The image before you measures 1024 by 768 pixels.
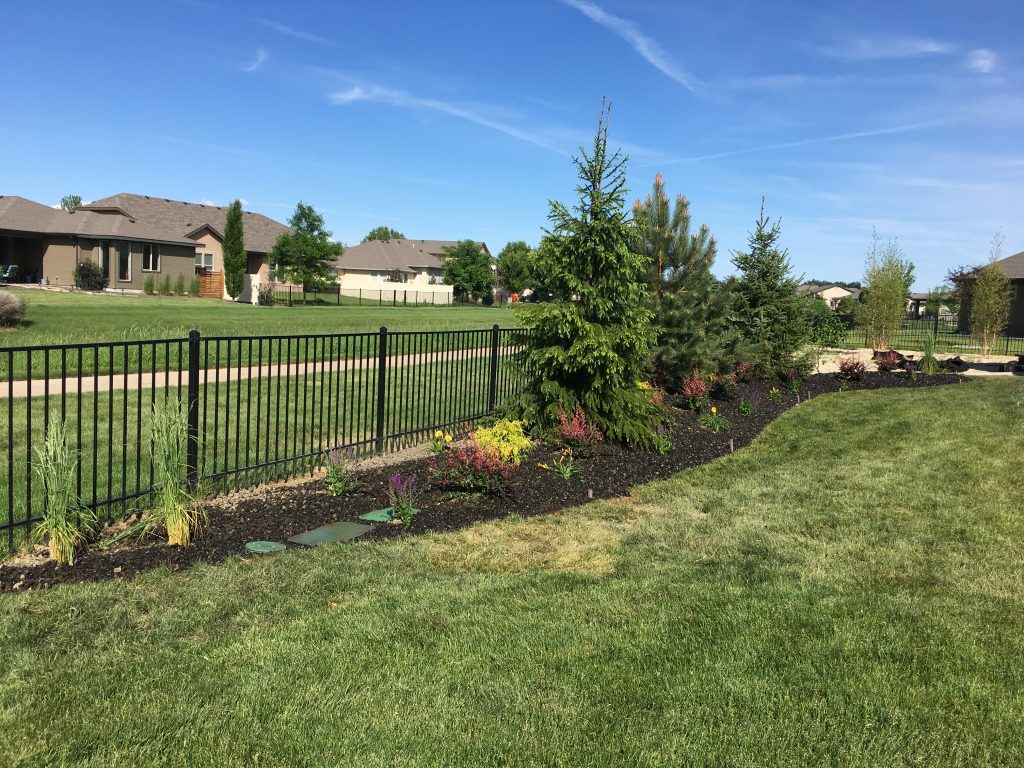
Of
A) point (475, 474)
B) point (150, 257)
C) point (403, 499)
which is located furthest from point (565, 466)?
point (150, 257)

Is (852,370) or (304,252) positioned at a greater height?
(304,252)

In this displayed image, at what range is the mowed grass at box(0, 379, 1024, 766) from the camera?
2.81 m

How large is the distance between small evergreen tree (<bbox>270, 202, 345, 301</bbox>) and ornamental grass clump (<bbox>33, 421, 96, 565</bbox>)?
39227 millimetres

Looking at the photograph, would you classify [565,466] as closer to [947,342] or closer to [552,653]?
[552,653]

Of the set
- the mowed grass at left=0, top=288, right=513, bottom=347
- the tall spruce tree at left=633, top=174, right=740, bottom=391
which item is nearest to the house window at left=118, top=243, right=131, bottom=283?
the mowed grass at left=0, top=288, right=513, bottom=347

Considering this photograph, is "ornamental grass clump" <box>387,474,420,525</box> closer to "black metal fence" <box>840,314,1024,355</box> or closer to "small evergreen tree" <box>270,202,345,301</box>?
"black metal fence" <box>840,314,1024,355</box>

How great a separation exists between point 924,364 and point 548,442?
38.1 ft

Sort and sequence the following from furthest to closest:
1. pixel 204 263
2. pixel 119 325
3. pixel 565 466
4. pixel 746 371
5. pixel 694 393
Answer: pixel 204 263 < pixel 119 325 < pixel 746 371 < pixel 694 393 < pixel 565 466

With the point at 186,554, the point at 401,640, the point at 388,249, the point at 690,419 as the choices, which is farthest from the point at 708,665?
the point at 388,249

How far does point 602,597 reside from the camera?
4.27 m

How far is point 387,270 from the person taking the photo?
224 feet

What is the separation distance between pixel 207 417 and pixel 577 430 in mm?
4747

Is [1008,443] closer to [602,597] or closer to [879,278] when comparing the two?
[602,597]

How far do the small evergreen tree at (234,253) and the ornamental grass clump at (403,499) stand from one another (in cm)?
3649
